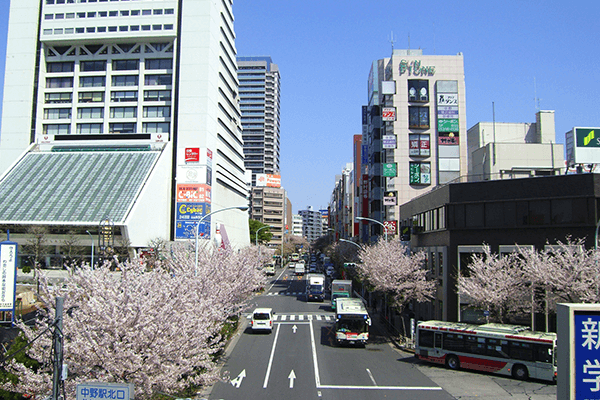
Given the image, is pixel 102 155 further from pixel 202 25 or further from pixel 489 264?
pixel 489 264

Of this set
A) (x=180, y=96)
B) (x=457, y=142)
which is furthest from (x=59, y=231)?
(x=457, y=142)

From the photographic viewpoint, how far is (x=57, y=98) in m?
95.1

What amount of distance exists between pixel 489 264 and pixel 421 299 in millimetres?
8561

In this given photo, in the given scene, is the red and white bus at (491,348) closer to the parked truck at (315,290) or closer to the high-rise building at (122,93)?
the parked truck at (315,290)

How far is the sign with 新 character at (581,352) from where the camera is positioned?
32.0ft

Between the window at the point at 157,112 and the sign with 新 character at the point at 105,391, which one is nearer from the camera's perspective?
the sign with 新 character at the point at 105,391

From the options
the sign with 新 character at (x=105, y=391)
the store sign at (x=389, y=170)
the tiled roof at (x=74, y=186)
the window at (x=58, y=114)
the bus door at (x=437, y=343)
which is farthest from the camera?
the window at (x=58, y=114)

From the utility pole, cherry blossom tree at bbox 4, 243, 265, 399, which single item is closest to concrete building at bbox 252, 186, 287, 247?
cherry blossom tree at bbox 4, 243, 265, 399

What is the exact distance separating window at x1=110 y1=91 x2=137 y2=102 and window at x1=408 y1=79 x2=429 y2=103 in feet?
168

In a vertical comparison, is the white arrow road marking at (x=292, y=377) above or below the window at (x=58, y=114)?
below

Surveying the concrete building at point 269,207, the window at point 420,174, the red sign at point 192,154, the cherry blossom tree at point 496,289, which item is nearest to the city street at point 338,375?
the cherry blossom tree at point 496,289

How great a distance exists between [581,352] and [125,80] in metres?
97.1

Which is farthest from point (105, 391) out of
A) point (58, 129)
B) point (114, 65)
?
point (114, 65)

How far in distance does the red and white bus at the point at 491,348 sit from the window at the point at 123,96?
3113 inches
